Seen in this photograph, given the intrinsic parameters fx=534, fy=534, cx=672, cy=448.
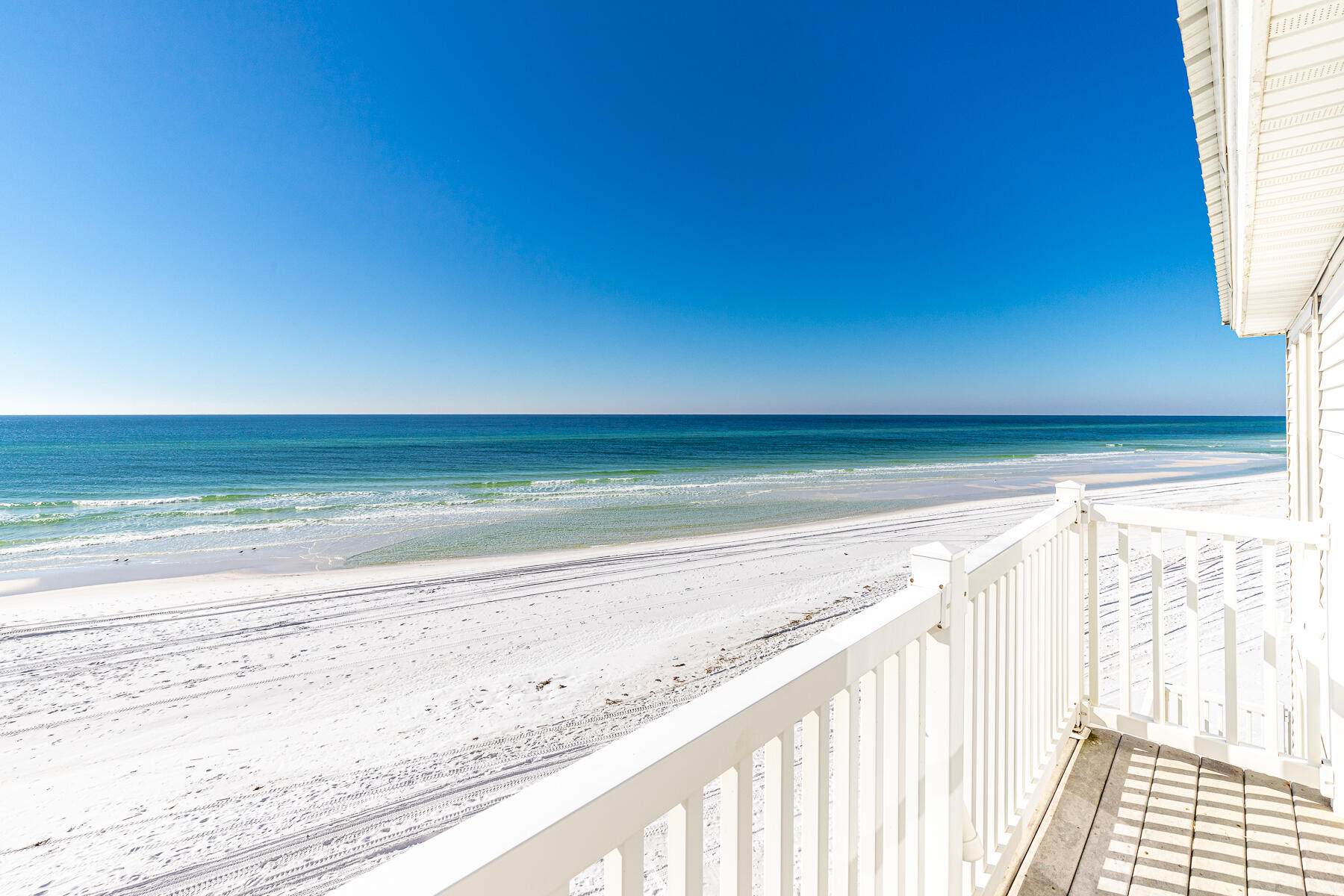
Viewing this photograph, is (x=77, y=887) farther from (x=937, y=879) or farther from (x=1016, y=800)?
(x=1016, y=800)

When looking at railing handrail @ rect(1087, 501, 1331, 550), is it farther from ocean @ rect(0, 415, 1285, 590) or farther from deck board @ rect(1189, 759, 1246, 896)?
ocean @ rect(0, 415, 1285, 590)

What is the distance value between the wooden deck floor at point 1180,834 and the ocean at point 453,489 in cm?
756

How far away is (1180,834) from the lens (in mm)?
1968

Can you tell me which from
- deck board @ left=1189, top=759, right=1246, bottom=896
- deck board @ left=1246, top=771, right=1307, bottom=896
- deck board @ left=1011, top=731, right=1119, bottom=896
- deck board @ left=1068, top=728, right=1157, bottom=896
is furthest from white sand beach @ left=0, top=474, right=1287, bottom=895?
deck board @ left=1246, top=771, right=1307, bottom=896

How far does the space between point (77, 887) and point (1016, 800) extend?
4.17 metres

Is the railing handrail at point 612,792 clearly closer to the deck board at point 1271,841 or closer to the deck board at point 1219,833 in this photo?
the deck board at point 1219,833

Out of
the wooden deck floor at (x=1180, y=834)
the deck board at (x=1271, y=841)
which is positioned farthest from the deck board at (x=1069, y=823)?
the deck board at (x=1271, y=841)

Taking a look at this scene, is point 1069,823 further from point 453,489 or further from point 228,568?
point 453,489

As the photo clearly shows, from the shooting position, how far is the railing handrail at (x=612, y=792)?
0.42 m

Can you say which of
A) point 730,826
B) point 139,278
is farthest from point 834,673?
point 139,278

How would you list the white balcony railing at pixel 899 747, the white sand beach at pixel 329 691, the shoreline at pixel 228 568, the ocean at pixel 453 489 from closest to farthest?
the white balcony railing at pixel 899 747 < the white sand beach at pixel 329 691 < the shoreline at pixel 228 568 < the ocean at pixel 453 489

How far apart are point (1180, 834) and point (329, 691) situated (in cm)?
514

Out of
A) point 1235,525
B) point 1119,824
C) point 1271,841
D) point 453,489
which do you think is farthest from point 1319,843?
point 453,489

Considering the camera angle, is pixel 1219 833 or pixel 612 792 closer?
pixel 612 792
